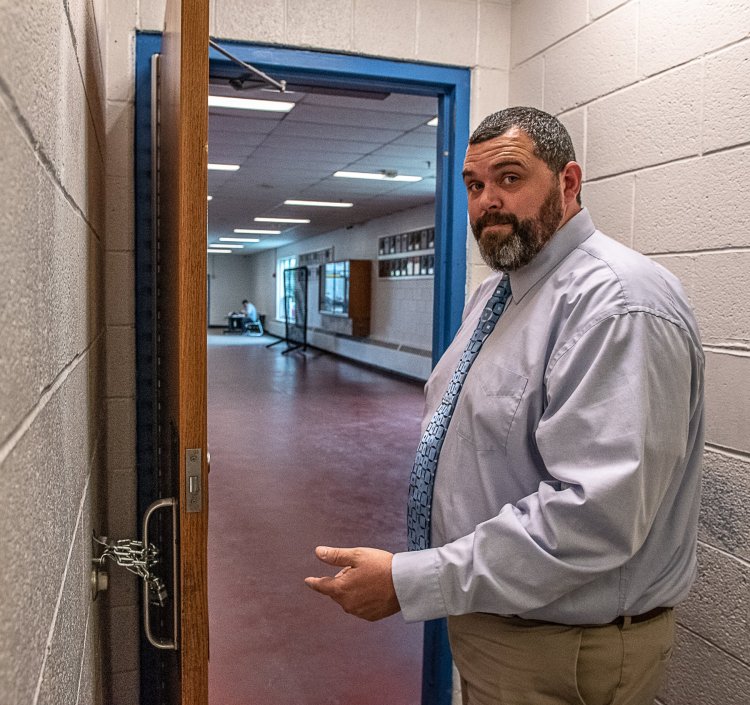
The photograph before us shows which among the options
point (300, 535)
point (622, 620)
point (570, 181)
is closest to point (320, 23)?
point (570, 181)

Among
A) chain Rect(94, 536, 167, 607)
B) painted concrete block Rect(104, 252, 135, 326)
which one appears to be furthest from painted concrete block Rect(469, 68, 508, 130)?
chain Rect(94, 536, 167, 607)

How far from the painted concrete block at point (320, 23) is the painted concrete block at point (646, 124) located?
77 centimetres

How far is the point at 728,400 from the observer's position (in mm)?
1524

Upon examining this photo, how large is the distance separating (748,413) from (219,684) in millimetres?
2153

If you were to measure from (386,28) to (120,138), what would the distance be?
87cm

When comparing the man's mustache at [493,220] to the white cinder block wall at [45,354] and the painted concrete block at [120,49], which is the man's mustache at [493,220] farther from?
the painted concrete block at [120,49]

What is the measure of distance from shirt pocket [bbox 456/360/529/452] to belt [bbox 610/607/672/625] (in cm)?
38

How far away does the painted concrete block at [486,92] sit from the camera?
2301 mm

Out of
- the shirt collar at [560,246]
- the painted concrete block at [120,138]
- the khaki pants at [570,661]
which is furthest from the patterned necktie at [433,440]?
the painted concrete block at [120,138]

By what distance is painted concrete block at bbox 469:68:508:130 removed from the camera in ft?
7.55

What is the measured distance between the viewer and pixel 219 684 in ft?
8.83

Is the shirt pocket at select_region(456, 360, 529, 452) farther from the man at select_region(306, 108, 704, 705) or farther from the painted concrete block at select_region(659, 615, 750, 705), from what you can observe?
the painted concrete block at select_region(659, 615, 750, 705)

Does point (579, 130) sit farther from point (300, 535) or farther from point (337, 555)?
point (300, 535)

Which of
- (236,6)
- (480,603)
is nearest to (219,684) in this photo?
(480,603)
